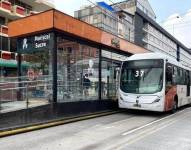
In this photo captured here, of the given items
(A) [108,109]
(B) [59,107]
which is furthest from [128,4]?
(B) [59,107]

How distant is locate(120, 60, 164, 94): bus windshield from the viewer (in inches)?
527

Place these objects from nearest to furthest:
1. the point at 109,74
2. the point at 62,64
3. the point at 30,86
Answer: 1. the point at 30,86
2. the point at 62,64
3. the point at 109,74

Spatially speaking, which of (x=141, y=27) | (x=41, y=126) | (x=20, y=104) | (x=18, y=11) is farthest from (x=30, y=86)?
(x=141, y=27)

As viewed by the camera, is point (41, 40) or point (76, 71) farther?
point (76, 71)

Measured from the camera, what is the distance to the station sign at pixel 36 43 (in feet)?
37.9

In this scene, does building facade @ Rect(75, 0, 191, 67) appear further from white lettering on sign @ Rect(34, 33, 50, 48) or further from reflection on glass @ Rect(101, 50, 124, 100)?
white lettering on sign @ Rect(34, 33, 50, 48)

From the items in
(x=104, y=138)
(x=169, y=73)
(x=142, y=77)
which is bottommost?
(x=104, y=138)

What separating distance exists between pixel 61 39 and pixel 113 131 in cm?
510

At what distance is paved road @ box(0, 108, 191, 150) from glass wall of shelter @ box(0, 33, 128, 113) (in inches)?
75.4

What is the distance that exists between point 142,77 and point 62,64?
164 inches

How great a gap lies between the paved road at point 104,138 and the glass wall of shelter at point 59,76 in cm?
191

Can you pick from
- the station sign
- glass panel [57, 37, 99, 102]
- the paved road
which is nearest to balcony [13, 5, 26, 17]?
the station sign

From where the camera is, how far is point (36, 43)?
12250 mm

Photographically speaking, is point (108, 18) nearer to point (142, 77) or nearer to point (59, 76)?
point (142, 77)
